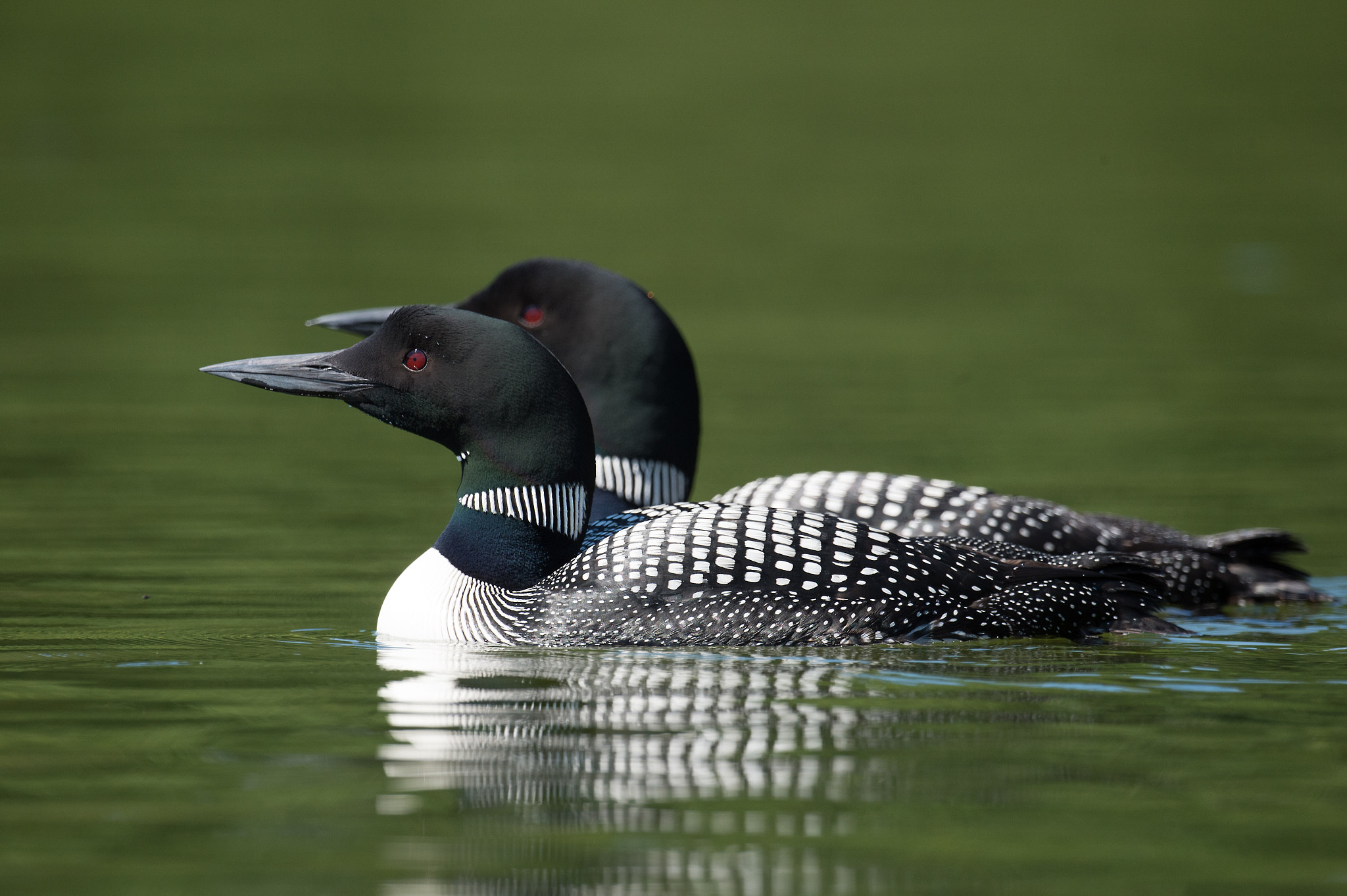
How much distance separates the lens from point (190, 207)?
15.0 m

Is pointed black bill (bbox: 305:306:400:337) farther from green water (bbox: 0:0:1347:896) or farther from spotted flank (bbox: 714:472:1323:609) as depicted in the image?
spotted flank (bbox: 714:472:1323:609)

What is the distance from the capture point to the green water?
351 cm

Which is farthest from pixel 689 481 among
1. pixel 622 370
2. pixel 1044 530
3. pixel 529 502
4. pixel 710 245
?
pixel 710 245

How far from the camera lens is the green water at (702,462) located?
3.51 m

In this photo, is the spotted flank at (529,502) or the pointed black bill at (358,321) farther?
the pointed black bill at (358,321)

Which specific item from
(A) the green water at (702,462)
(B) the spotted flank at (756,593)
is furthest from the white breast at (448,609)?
(A) the green water at (702,462)

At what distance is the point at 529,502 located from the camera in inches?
203

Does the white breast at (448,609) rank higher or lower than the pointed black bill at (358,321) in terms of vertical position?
lower

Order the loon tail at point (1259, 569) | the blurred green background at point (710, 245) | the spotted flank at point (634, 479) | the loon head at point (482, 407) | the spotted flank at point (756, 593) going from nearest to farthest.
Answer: the spotted flank at point (756, 593), the loon head at point (482, 407), the loon tail at point (1259, 569), the spotted flank at point (634, 479), the blurred green background at point (710, 245)

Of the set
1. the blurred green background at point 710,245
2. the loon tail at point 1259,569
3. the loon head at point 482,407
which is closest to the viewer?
the loon head at point 482,407

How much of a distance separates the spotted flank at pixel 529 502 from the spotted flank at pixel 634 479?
108 cm

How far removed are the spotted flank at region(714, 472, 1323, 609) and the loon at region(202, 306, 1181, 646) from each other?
0.74 metres

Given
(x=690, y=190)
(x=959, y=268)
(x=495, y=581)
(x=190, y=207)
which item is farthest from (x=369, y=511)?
(x=690, y=190)

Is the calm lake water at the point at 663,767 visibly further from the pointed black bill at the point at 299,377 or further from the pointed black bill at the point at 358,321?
the pointed black bill at the point at 358,321
